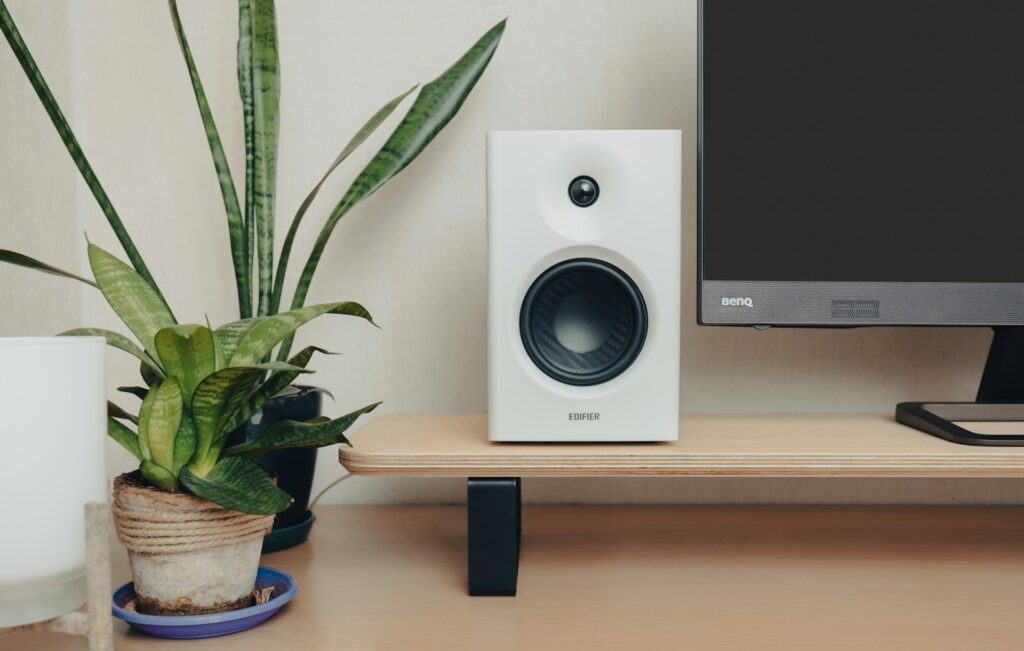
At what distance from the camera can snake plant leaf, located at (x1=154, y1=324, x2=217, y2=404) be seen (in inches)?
19.9

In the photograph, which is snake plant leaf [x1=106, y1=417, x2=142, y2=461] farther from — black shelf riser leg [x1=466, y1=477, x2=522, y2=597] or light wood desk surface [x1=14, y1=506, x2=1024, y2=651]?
black shelf riser leg [x1=466, y1=477, x2=522, y2=597]

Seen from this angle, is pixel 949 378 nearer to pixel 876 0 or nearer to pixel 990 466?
pixel 990 466

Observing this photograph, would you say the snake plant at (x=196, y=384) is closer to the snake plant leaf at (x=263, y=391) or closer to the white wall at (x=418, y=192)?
the snake plant leaf at (x=263, y=391)

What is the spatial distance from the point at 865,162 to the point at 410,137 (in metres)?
0.47

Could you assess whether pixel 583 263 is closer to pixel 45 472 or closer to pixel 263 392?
pixel 263 392

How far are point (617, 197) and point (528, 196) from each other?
0.08 metres

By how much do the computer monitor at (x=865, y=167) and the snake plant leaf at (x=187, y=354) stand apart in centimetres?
48

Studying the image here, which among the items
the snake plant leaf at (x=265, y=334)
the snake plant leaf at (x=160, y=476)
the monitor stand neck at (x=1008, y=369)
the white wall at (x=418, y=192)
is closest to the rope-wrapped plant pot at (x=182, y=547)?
the snake plant leaf at (x=160, y=476)

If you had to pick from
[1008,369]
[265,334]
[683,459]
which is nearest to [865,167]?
[1008,369]

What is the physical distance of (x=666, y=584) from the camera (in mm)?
683

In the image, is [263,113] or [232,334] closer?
[232,334]

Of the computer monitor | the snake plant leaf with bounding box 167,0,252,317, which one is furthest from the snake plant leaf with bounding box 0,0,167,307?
the computer monitor

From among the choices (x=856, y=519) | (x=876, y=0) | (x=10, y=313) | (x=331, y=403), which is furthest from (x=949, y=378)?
(x=10, y=313)

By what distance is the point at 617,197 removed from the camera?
673 mm
